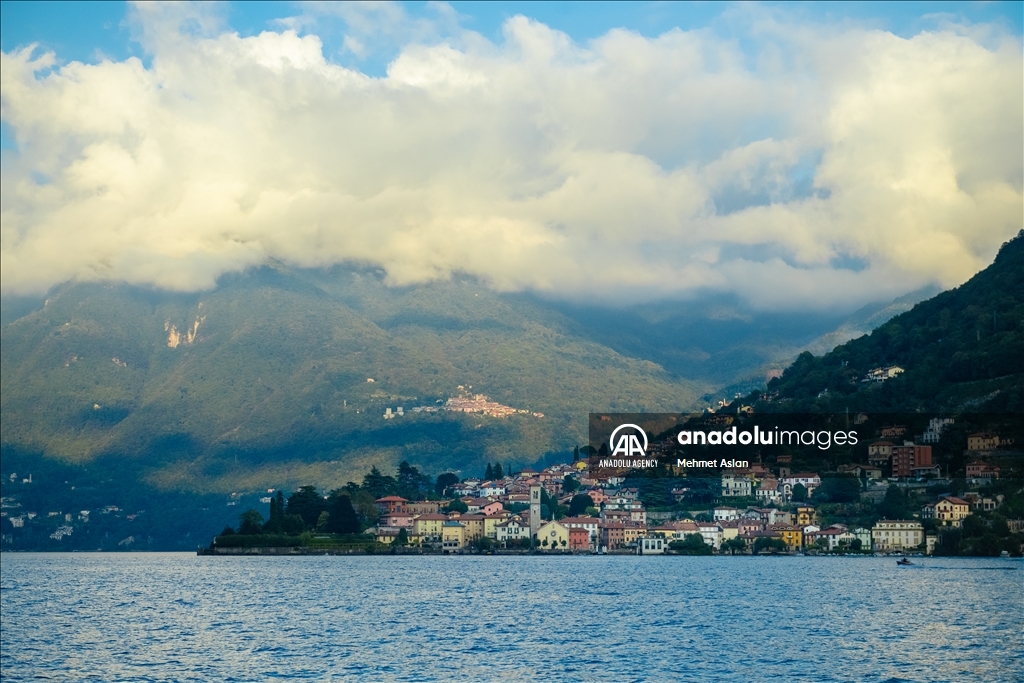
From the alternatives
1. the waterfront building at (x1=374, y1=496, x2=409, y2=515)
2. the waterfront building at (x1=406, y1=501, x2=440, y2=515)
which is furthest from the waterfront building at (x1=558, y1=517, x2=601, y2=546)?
the waterfront building at (x1=374, y1=496, x2=409, y2=515)

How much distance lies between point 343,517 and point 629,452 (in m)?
28.0

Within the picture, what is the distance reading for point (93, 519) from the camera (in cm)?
17788

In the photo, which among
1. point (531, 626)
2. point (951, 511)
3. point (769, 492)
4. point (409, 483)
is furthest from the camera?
point (409, 483)

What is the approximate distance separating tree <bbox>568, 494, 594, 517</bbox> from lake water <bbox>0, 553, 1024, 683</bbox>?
41.4 meters

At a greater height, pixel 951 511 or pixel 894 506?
pixel 894 506

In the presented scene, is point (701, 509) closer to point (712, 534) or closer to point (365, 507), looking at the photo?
point (712, 534)

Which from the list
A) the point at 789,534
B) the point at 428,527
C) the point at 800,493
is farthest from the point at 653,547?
the point at 428,527

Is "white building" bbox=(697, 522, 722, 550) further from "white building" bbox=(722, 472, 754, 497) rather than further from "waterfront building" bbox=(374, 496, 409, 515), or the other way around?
"waterfront building" bbox=(374, 496, 409, 515)

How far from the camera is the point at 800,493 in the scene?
97688mm

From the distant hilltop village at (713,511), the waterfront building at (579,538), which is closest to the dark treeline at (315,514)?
the distant hilltop village at (713,511)

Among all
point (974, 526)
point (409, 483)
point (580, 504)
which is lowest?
point (974, 526)

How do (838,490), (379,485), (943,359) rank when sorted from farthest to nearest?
(379,485) < (943,359) < (838,490)

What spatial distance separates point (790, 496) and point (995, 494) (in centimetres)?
1690

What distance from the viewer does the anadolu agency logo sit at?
4444 inches
